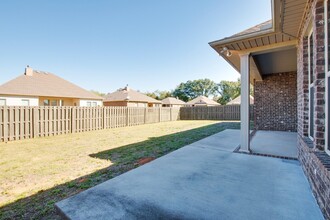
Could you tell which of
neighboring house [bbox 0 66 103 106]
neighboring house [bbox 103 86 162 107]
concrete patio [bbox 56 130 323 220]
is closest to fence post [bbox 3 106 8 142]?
concrete patio [bbox 56 130 323 220]

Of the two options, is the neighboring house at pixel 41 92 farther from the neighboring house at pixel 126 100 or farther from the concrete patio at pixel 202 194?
the concrete patio at pixel 202 194

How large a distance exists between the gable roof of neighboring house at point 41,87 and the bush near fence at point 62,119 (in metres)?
6.59

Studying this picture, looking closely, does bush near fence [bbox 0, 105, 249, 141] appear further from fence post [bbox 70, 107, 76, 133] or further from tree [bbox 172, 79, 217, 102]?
tree [bbox 172, 79, 217, 102]

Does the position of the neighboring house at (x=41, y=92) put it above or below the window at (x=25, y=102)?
above

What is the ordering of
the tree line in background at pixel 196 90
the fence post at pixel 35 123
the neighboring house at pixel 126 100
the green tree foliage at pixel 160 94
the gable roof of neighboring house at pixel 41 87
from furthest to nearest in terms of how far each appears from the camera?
the tree line in background at pixel 196 90, the green tree foliage at pixel 160 94, the neighboring house at pixel 126 100, the gable roof of neighboring house at pixel 41 87, the fence post at pixel 35 123

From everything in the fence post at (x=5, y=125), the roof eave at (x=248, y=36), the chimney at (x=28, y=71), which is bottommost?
the fence post at (x=5, y=125)

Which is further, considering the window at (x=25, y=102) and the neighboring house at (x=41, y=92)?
the window at (x=25, y=102)

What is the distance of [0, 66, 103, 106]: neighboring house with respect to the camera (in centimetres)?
1413

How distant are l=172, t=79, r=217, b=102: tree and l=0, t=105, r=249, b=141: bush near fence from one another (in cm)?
4003

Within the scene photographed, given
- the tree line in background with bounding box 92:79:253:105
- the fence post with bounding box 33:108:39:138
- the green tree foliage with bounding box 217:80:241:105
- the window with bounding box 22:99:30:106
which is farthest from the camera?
the tree line in background with bounding box 92:79:253:105

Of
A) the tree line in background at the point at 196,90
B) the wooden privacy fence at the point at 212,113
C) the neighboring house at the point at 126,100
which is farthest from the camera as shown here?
the tree line in background at the point at 196,90

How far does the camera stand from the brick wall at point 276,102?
883 centimetres

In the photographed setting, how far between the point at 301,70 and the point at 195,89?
53069 millimetres

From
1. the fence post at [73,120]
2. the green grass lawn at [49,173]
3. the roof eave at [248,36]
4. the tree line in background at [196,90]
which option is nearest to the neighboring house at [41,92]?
the fence post at [73,120]
